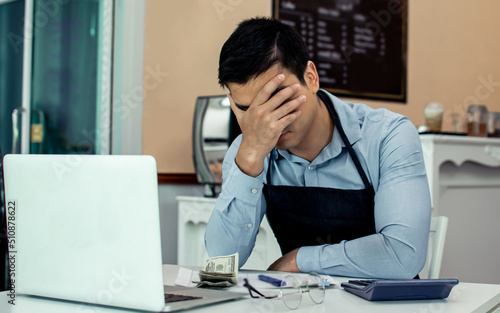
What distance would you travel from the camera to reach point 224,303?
0.96 meters

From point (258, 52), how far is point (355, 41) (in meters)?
2.33

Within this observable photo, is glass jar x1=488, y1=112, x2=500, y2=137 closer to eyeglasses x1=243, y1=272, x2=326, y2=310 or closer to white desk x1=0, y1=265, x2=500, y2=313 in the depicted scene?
white desk x1=0, y1=265, x2=500, y2=313

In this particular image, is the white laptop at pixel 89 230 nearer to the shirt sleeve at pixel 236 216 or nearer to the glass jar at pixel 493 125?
the shirt sleeve at pixel 236 216

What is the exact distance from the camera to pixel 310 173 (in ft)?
5.14

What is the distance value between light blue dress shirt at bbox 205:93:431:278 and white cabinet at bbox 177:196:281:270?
92 centimetres

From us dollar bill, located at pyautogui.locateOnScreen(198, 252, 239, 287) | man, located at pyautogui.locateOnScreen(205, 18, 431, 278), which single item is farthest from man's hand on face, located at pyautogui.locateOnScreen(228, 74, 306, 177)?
us dollar bill, located at pyautogui.locateOnScreen(198, 252, 239, 287)

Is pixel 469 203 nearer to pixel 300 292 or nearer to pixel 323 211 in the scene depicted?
pixel 323 211

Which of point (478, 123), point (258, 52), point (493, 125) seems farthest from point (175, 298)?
point (493, 125)

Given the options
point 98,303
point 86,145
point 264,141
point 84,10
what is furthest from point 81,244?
point 84,10

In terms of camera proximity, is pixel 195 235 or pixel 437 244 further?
pixel 195 235

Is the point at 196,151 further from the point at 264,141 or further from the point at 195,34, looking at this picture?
the point at 264,141

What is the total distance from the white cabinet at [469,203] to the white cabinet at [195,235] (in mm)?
818

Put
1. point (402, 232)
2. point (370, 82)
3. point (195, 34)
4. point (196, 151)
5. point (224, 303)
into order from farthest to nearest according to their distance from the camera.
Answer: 1. point (370, 82)
2. point (195, 34)
3. point (196, 151)
4. point (402, 232)
5. point (224, 303)

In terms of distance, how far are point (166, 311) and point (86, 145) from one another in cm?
262
